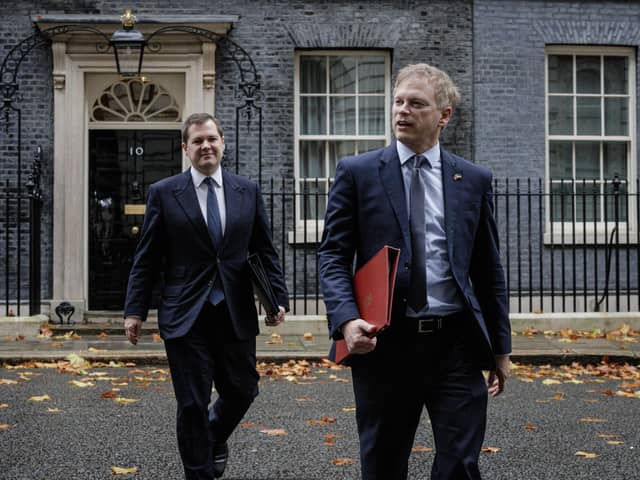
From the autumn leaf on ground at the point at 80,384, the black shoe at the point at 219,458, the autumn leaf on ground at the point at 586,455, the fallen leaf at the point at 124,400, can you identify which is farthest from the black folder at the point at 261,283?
the autumn leaf on ground at the point at 80,384

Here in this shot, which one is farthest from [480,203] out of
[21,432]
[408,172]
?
[21,432]

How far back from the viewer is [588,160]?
526 inches

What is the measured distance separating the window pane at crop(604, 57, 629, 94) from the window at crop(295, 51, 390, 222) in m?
3.19

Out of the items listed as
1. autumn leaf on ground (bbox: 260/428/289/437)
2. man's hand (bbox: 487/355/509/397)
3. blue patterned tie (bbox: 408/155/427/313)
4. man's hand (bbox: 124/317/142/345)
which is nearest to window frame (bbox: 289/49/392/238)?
autumn leaf on ground (bbox: 260/428/289/437)

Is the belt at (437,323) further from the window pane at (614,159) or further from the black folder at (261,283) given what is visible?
the window pane at (614,159)

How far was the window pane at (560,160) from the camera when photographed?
13227 mm

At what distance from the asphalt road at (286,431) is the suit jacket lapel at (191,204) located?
1.40m

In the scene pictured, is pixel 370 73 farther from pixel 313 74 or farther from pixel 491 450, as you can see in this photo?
pixel 491 450

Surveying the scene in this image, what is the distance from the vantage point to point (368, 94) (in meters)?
13.1

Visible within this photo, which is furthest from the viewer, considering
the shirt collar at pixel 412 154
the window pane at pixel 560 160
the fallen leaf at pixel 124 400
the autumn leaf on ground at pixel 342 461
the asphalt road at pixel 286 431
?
the window pane at pixel 560 160

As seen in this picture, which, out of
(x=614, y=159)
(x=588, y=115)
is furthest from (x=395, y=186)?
(x=614, y=159)

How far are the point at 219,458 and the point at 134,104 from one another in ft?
29.0

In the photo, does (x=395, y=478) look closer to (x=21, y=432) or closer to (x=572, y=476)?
(x=572, y=476)

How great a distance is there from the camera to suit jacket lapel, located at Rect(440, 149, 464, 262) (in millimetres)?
3318
